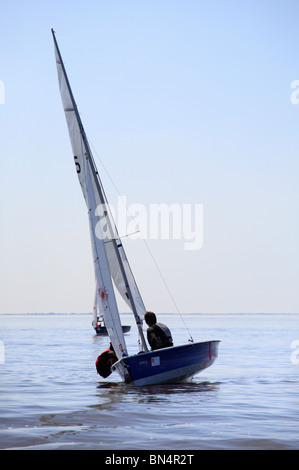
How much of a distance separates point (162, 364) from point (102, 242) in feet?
12.1

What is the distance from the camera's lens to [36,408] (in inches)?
555

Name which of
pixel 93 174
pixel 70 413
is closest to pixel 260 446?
pixel 70 413

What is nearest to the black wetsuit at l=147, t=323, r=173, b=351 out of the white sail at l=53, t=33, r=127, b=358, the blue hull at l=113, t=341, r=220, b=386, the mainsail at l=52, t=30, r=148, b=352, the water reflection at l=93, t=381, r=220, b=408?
the mainsail at l=52, t=30, r=148, b=352

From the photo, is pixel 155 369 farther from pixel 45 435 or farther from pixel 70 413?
pixel 45 435

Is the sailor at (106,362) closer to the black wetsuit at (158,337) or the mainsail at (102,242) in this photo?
the mainsail at (102,242)

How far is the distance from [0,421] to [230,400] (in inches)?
226

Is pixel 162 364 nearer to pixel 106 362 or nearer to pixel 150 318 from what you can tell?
pixel 150 318

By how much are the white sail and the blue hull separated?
74cm

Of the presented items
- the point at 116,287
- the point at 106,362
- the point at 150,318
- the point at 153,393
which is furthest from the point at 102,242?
the point at 153,393

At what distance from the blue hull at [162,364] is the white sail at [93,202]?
0.74 metres

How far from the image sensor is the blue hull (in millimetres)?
16219

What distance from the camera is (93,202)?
58.6 feet

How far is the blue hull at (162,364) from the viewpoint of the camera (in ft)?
53.2

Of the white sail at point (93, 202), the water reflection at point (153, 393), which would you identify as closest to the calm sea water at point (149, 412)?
the water reflection at point (153, 393)
